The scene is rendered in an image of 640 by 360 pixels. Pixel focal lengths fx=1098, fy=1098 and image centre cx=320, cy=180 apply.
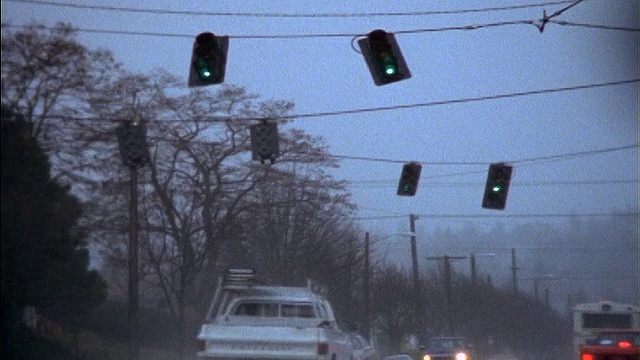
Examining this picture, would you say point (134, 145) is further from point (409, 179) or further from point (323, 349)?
point (409, 179)

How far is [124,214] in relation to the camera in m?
33.2

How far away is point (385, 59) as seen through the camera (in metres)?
19.2

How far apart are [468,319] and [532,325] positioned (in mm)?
7243

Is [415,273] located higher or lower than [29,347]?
higher

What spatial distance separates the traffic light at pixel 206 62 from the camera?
1919 cm

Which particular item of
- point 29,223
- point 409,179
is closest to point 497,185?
point 409,179

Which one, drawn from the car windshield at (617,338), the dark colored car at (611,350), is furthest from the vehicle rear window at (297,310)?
the car windshield at (617,338)

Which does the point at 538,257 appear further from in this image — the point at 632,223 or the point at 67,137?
the point at 67,137

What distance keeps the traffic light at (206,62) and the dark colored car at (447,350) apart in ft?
73.8

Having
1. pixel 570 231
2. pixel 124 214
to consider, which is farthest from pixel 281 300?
pixel 570 231

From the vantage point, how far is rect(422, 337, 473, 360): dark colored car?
39.6 meters

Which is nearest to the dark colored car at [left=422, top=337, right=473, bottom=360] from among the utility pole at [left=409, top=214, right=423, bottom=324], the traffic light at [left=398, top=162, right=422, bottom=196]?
the utility pole at [left=409, top=214, right=423, bottom=324]

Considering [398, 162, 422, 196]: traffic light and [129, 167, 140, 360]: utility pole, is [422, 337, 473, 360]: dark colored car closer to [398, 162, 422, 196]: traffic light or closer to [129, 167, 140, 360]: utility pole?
[398, 162, 422, 196]: traffic light

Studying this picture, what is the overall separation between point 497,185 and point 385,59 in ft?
29.8
